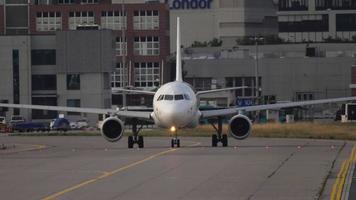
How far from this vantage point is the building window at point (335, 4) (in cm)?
16525

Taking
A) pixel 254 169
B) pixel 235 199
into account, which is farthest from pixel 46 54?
pixel 235 199

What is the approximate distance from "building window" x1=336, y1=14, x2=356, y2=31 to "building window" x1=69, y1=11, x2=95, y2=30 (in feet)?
174

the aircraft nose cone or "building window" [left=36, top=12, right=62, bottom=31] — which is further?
"building window" [left=36, top=12, right=62, bottom=31]

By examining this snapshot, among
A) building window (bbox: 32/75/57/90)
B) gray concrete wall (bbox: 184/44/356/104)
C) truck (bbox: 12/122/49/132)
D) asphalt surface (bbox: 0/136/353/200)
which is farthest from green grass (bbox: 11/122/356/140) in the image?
gray concrete wall (bbox: 184/44/356/104)

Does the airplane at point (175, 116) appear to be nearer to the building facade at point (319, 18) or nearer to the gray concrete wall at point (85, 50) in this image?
the gray concrete wall at point (85, 50)

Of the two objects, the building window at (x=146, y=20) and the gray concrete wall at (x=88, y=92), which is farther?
the building window at (x=146, y=20)

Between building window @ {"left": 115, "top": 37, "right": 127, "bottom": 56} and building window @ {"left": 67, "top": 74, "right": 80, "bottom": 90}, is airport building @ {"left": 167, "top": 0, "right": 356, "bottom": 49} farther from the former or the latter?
building window @ {"left": 67, "top": 74, "right": 80, "bottom": 90}

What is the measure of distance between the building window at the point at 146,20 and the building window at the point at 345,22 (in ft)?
159

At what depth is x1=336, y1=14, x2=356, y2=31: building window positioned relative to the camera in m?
167

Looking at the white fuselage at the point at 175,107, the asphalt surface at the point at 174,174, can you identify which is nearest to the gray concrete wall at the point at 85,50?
the white fuselage at the point at 175,107

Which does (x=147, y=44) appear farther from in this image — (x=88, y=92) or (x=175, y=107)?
(x=175, y=107)

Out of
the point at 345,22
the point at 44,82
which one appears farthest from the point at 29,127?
the point at 345,22

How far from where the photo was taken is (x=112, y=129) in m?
48.3

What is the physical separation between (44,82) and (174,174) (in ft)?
256
